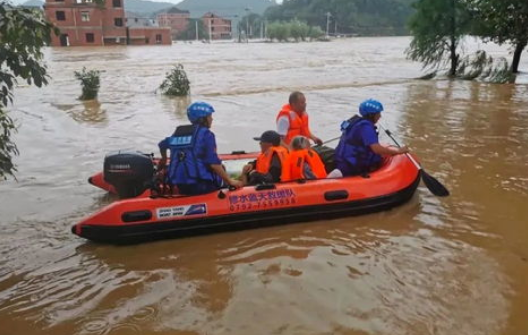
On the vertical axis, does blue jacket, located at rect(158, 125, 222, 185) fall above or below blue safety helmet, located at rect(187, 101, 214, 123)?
below

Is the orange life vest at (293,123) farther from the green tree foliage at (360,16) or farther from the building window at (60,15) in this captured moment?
the green tree foliage at (360,16)

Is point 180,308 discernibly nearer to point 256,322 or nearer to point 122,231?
point 256,322

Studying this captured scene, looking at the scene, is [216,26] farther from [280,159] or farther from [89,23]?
[280,159]

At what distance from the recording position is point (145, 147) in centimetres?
879

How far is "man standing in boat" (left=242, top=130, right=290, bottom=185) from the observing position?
5211 mm

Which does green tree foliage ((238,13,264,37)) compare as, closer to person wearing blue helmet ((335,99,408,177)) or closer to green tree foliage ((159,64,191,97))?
green tree foliage ((159,64,191,97))

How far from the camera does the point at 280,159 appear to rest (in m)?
5.29

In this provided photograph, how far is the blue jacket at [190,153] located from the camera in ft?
14.9

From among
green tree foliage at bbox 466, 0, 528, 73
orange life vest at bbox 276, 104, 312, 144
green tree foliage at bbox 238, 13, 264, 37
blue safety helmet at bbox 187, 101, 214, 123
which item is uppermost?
green tree foliage at bbox 238, 13, 264, 37

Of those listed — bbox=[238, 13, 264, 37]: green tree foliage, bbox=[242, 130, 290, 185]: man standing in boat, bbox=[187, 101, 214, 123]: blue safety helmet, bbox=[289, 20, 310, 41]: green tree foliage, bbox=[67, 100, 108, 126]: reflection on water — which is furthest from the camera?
bbox=[238, 13, 264, 37]: green tree foliage

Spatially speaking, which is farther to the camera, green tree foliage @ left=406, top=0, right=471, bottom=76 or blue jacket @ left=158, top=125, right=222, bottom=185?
green tree foliage @ left=406, top=0, right=471, bottom=76

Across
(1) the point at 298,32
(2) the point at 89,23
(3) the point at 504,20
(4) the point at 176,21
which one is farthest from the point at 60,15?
(4) the point at 176,21

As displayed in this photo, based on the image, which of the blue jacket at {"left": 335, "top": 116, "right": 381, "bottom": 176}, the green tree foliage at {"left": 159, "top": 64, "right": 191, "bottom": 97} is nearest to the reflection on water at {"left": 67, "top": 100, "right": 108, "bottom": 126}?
the green tree foliage at {"left": 159, "top": 64, "right": 191, "bottom": 97}

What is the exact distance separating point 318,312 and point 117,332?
1387mm
